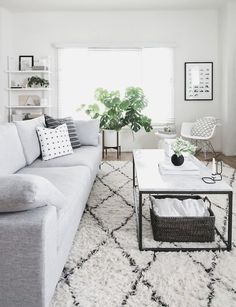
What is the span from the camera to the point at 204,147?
6.37 metres

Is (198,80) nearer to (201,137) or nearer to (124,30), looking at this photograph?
(201,137)

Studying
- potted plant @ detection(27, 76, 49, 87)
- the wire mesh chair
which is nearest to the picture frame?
potted plant @ detection(27, 76, 49, 87)

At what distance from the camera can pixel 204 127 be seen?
18.8 feet

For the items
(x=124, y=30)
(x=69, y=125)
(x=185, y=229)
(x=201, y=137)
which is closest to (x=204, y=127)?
(x=201, y=137)

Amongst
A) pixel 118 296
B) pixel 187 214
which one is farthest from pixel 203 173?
pixel 118 296

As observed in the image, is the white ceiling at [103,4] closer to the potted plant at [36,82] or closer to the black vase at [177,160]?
the potted plant at [36,82]

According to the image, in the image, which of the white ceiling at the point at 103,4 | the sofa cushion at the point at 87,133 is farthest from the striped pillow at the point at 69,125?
the white ceiling at the point at 103,4

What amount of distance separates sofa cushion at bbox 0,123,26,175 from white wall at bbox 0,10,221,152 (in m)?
3.88

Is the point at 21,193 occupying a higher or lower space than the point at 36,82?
lower

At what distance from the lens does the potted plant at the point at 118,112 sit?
5.78 m

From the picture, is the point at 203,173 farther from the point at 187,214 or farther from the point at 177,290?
the point at 177,290

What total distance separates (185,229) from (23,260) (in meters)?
1.24

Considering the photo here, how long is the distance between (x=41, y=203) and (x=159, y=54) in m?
5.56

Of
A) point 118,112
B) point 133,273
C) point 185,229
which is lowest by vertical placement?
point 133,273
